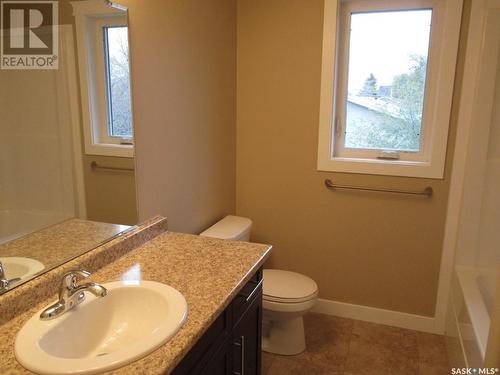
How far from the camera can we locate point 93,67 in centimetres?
142

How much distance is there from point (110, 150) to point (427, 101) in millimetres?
1905

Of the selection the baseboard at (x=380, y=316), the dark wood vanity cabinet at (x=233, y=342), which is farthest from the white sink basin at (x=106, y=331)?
the baseboard at (x=380, y=316)

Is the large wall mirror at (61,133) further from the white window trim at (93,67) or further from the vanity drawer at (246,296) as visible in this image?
the vanity drawer at (246,296)

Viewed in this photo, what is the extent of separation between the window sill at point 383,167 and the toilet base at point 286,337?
0.97m

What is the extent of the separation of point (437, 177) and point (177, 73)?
162 cm

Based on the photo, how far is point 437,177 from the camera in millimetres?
2416

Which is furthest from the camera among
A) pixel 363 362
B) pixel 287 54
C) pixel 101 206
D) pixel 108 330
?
pixel 287 54

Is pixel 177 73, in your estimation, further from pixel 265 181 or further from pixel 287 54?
pixel 265 181

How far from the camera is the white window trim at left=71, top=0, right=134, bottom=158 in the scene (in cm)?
136

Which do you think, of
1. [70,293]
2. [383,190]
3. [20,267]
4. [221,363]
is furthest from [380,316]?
[20,267]

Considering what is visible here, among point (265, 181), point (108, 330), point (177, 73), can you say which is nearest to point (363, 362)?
point (265, 181)

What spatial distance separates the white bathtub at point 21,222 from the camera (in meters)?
1.14

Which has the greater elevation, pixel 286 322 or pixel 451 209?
pixel 451 209

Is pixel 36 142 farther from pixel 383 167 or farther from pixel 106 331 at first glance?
pixel 383 167
